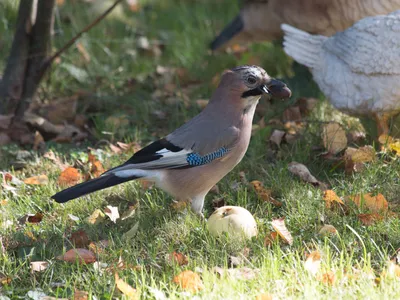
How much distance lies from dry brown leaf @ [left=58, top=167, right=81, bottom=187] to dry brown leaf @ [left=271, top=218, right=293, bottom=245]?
58.1 inches

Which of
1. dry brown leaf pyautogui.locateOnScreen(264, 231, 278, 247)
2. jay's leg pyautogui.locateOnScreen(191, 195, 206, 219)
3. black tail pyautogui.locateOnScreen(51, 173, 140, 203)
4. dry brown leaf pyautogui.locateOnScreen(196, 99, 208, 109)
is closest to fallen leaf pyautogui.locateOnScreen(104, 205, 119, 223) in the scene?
black tail pyautogui.locateOnScreen(51, 173, 140, 203)

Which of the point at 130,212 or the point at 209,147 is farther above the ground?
the point at 209,147

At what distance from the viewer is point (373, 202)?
12.8ft

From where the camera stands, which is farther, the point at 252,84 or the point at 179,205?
the point at 179,205

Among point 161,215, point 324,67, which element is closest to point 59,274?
point 161,215

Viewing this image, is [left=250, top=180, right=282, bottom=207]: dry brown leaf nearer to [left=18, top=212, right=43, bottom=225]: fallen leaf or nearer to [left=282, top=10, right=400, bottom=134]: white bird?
[left=282, top=10, right=400, bottom=134]: white bird

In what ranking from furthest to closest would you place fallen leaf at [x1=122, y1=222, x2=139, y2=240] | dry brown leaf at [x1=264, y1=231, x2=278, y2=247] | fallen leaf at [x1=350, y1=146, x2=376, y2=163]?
fallen leaf at [x1=350, y1=146, x2=376, y2=163] < fallen leaf at [x1=122, y1=222, x2=139, y2=240] < dry brown leaf at [x1=264, y1=231, x2=278, y2=247]

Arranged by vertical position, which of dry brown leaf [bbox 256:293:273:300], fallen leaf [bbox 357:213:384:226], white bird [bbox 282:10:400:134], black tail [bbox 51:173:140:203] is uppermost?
white bird [bbox 282:10:400:134]

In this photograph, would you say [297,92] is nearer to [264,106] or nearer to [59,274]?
[264,106]

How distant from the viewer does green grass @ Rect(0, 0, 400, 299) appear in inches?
125

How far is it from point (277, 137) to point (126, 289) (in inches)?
83.2

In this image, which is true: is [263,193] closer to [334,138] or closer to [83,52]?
Answer: [334,138]

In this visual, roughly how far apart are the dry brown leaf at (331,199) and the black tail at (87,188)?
1171 mm

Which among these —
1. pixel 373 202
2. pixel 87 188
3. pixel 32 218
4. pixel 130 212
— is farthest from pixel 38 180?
pixel 373 202
